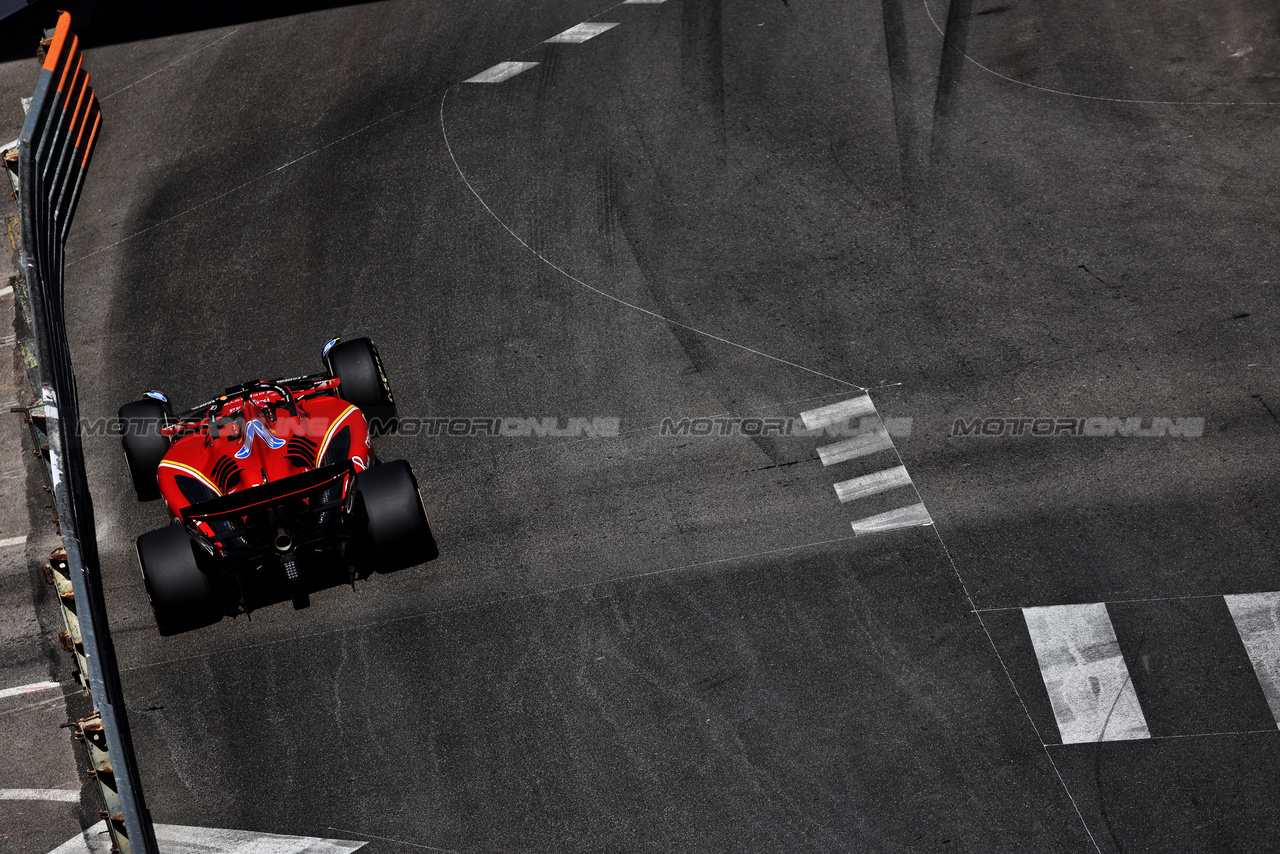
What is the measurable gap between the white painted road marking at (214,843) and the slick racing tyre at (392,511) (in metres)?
2.37

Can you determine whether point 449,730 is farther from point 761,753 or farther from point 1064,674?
point 1064,674

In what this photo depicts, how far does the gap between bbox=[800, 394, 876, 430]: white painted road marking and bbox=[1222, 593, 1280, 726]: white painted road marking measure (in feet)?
11.7

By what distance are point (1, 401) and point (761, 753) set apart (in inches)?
352

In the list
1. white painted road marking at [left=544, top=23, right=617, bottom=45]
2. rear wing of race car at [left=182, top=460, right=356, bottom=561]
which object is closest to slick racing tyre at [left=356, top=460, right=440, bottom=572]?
rear wing of race car at [left=182, top=460, right=356, bottom=561]

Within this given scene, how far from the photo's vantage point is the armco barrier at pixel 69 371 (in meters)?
8.58

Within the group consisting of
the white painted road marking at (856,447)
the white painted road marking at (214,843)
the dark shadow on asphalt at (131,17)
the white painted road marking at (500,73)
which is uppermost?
the dark shadow on asphalt at (131,17)

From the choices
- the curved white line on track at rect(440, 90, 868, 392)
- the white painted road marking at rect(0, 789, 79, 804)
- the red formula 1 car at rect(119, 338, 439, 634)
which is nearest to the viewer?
the white painted road marking at rect(0, 789, 79, 804)

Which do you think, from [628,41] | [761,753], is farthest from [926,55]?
[761,753]

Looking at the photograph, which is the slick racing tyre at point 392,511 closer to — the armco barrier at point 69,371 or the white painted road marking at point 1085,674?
the armco barrier at point 69,371

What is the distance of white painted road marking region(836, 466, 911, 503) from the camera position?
36.3ft

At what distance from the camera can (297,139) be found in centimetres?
1623

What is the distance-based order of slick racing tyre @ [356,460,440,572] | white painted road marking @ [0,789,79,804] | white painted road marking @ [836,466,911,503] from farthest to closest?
white painted road marking @ [836,466,911,503]
slick racing tyre @ [356,460,440,572]
white painted road marking @ [0,789,79,804]

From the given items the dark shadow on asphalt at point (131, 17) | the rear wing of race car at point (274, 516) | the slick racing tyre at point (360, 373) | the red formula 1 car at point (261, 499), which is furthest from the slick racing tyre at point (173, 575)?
the dark shadow on asphalt at point (131, 17)

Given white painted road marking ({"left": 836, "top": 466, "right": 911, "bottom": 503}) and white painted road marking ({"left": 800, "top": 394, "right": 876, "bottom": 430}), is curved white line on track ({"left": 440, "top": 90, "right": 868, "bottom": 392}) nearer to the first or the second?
white painted road marking ({"left": 800, "top": 394, "right": 876, "bottom": 430})
